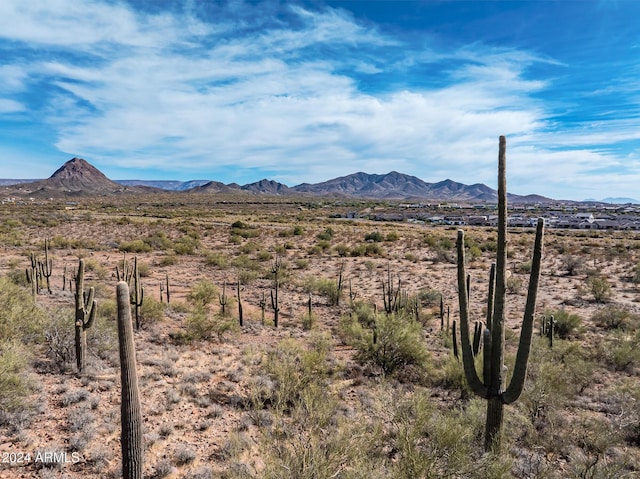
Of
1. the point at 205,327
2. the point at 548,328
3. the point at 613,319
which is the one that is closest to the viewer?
the point at 205,327

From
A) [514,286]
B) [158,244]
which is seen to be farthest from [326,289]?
[158,244]

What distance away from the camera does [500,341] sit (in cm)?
581

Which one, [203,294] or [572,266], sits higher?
[203,294]

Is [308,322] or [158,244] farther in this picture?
[158,244]

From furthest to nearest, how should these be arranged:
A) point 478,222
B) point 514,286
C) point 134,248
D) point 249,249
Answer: point 478,222 → point 249,249 → point 134,248 → point 514,286

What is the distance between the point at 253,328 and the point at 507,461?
9.92 metres

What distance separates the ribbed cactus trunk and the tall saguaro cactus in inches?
191

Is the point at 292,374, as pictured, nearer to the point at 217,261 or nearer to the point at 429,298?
the point at 429,298

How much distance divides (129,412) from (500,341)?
5.51 m

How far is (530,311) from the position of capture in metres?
5.56

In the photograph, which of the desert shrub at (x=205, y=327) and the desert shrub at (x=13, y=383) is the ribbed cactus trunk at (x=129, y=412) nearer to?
the desert shrub at (x=13, y=383)

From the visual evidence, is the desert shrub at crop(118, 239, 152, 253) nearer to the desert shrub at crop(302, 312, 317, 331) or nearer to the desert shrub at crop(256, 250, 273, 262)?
the desert shrub at crop(256, 250, 273, 262)

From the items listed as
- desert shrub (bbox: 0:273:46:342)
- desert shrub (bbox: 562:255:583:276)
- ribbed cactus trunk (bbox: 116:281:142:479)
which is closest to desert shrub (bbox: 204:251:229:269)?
desert shrub (bbox: 0:273:46:342)

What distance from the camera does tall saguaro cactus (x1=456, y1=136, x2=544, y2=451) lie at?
220 inches
